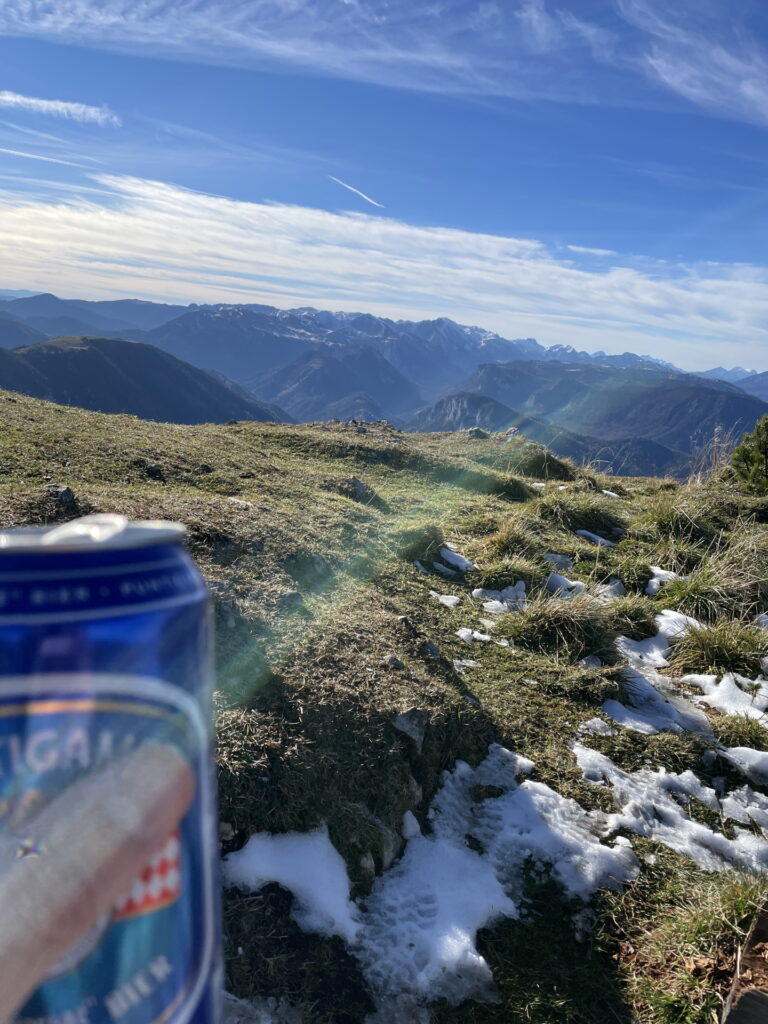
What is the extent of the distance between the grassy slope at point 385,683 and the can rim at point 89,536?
8.44 feet

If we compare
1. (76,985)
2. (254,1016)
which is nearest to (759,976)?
(254,1016)

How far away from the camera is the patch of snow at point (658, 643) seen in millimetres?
6484

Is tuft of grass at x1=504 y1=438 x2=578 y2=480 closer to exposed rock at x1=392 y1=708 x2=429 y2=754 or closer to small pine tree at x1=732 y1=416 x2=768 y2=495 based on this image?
small pine tree at x1=732 y1=416 x2=768 y2=495

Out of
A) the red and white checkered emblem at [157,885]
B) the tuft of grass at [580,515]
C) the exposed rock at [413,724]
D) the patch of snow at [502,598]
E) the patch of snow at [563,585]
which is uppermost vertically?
the red and white checkered emblem at [157,885]

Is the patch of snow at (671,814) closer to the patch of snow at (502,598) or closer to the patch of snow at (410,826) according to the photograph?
the patch of snow at (410,826)

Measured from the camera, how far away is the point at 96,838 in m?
1.02

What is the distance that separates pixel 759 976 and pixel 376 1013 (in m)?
1.74

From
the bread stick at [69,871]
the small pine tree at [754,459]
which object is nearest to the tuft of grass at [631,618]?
the bread stick at [69,871]

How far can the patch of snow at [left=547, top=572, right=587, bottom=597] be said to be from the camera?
771 cm

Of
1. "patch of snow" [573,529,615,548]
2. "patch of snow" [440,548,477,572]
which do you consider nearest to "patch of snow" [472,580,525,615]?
"patch of snow" [440,548,477,572]

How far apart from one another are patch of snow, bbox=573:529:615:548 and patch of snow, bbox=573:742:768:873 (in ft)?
18.7

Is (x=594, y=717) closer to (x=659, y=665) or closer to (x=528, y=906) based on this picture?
(x=659, y=665)

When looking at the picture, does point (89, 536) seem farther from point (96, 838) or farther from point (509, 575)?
point (509, 575)

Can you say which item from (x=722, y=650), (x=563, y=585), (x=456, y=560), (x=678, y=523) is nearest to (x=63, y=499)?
(x=456, y=560)
